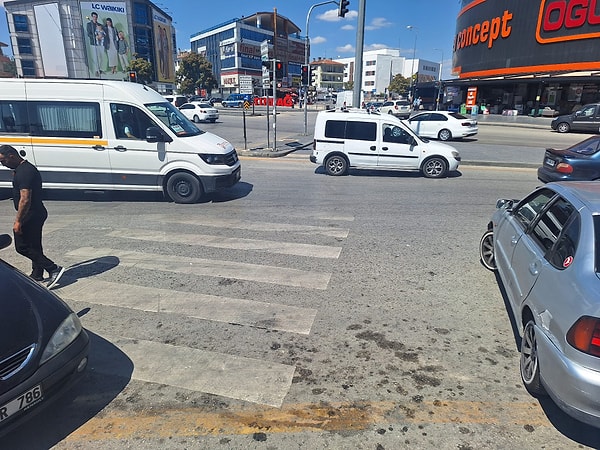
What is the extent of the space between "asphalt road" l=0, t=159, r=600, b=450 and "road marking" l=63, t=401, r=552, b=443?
0.01m

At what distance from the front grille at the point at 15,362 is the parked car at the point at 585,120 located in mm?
32024

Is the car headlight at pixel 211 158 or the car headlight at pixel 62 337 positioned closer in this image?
the car headlight at pixel 62 337

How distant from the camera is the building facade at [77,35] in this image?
247ft

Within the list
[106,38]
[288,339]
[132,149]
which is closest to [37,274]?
[288,339]

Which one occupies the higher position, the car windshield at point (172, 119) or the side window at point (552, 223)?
the car windshield at point (172, 119)

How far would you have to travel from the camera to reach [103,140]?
27.1 ft

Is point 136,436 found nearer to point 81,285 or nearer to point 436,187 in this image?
point 81,285

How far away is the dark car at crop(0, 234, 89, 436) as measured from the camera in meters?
2.39

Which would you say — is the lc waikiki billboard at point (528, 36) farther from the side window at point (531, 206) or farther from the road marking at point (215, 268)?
the road marking at point (215, 268)

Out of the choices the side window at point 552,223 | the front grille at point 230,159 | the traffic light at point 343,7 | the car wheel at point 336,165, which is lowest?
the car wheel at point 336,165

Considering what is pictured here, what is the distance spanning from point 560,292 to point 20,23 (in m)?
103

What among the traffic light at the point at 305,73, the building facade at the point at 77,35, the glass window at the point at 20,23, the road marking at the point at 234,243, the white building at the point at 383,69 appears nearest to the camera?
the road marking at the point at 234,243

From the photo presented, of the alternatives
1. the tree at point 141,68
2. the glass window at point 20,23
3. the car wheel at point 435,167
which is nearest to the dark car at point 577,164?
the car wheel at point 435,167

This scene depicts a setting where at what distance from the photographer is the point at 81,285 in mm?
4879
